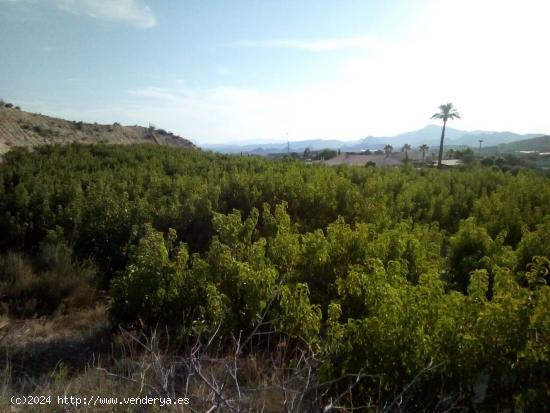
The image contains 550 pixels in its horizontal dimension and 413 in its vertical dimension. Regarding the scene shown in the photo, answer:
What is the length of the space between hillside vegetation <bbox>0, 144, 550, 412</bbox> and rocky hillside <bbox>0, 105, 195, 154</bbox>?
2453 centimetres

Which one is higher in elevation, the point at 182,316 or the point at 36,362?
the point at 182,316

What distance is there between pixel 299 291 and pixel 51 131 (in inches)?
1624

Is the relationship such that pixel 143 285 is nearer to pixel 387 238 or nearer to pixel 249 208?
pixel 387 238

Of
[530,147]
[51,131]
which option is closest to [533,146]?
[530,147]

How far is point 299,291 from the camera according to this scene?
5.01m

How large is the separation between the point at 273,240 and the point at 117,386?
3155mm

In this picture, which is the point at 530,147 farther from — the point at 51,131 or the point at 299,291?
the point at 299,291

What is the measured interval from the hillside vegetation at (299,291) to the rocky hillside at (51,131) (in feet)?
80.5

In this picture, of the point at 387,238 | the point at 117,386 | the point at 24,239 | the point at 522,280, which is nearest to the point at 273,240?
the point at 387,238

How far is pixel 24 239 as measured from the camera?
10.6m

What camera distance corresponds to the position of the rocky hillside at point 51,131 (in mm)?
35781

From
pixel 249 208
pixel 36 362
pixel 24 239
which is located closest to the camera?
pixel 36 362

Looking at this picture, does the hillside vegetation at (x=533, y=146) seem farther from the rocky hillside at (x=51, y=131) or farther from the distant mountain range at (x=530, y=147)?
the rocky hillside at (x=51, y=131)

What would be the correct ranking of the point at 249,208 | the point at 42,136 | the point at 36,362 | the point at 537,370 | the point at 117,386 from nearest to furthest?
1. the point at 537,370
2. the point at 117,386
3. the point at 36,362
4. the point at 249,208
5. the point at 42,136
